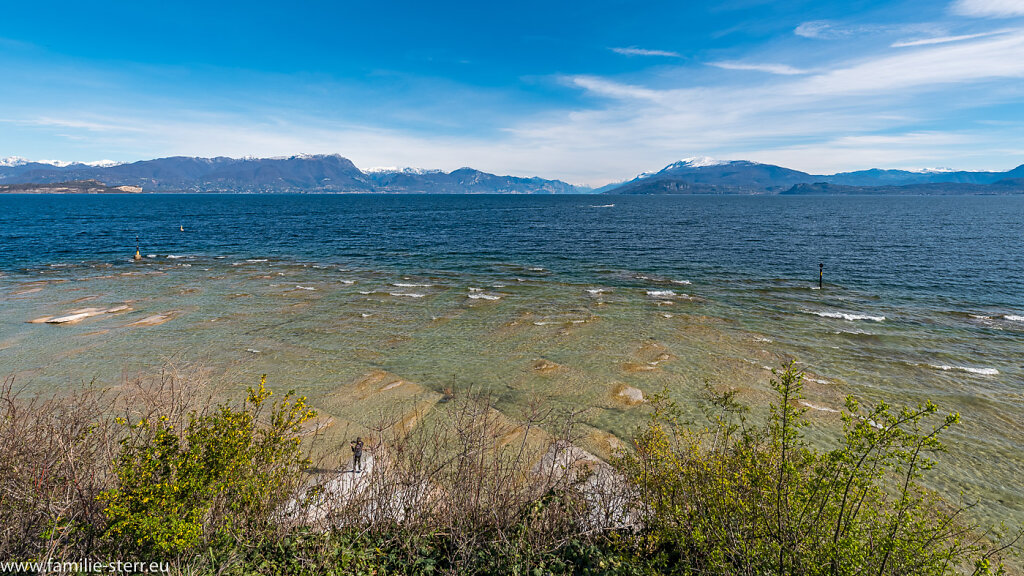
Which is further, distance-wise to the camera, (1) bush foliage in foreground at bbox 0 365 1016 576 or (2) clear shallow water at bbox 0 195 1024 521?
(2) clear shallow water at bbox 0 195 1024 521

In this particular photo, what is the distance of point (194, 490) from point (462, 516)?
489cm

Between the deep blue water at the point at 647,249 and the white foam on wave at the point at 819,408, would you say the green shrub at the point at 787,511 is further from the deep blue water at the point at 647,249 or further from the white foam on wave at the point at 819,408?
the deep blue water at the point at 647,249

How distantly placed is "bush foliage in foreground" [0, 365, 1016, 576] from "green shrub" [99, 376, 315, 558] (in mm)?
34

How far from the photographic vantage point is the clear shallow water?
19.5 metres

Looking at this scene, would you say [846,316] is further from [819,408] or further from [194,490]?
[194,490]

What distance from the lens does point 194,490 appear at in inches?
288

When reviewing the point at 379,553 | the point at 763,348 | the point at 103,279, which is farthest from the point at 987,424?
the point at 103,279

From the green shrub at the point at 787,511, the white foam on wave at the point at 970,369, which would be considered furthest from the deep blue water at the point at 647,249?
the green shrub at the point at 787,511

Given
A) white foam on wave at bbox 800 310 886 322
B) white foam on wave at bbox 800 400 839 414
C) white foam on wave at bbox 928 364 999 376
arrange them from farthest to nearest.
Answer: white foam on wave at bbox 800 310 886 322
white foam on wave at bbox 928 364 999 376
white foam on wave at bbox 800 400 839 414

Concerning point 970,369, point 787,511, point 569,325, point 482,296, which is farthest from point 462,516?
point 482,296

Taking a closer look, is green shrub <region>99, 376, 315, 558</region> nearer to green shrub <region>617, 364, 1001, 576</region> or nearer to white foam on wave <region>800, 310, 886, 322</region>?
green shrub <region>617, 364, 1001, 576</region>

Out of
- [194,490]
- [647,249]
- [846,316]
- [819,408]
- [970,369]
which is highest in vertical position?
[647,249]

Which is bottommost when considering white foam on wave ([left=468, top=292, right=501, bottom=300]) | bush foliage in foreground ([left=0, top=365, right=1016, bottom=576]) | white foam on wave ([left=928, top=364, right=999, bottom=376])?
white foam on wave ([left=928, top=364, right=999, bottom=376])

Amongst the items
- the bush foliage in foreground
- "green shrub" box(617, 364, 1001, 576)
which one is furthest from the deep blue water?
the bush foliage in foreground
